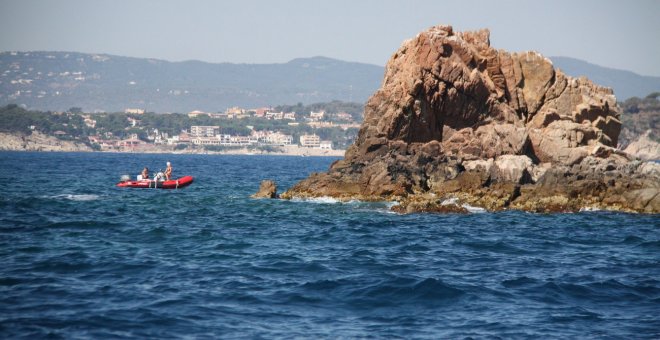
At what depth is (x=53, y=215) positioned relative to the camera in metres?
39.7

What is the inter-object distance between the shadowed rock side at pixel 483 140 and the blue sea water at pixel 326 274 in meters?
3.53

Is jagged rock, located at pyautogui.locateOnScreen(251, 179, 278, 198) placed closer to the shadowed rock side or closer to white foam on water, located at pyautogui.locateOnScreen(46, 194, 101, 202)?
the shadowed rock side

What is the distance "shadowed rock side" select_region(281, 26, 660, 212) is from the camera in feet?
151

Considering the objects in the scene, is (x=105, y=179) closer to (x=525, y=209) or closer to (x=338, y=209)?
(x=338, y=209)

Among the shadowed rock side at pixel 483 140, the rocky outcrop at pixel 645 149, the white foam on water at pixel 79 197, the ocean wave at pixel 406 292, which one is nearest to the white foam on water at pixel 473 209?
the shadowed rock side at pixel 483 140

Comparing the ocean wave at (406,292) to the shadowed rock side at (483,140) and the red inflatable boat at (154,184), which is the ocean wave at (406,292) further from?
the red inflatable boat at (154,184)

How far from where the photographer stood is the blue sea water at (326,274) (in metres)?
19.8

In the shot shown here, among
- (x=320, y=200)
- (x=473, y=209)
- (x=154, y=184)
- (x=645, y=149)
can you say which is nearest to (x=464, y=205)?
(x=473, y=209)

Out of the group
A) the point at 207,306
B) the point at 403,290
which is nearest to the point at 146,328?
the point at 207,306

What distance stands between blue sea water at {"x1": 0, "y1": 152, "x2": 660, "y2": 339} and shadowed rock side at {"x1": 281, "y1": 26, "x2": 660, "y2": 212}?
3.53 meters

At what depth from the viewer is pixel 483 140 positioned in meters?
53.1

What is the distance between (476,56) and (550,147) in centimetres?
792

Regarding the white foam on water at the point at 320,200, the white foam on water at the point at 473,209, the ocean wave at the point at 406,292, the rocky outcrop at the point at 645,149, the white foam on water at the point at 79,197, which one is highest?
the rocky outcrop at the point at 645,149

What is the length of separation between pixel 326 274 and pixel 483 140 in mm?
29402
